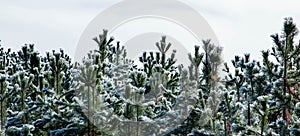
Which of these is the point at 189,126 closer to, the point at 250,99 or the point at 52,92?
the point at 250,99

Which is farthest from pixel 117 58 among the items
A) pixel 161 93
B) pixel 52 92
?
pixel 52 92

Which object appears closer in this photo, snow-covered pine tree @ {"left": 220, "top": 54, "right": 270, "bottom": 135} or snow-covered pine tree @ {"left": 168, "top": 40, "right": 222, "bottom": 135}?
snow-covered pine tree @ {"left": 220, "top": 54, "right": 270, "bottom": 135}

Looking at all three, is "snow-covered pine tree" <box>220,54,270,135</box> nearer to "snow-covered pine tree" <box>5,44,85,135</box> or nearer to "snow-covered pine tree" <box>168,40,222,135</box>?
"snow-covered pine tree" <box>168,40,222,135</box>

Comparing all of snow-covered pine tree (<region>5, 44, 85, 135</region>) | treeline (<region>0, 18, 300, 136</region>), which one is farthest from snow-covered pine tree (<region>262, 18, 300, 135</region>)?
snow-covered pine tree (<region>5, 44, 85, 135</region>)

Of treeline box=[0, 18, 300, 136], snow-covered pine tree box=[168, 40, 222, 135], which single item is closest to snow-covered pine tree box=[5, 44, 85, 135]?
treeline box=[0, 18, 300, 136]

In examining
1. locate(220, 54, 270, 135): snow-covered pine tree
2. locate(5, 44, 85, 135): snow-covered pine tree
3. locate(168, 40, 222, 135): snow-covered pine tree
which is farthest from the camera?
locate(168, 40, 222, 135): snow-covered pine tree

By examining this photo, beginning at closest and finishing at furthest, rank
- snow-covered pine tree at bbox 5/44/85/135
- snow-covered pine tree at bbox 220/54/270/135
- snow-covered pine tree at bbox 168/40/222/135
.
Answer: snow-covered pine tree at bbox 220/54/270/135 → snow-covered pine tree at bbox 5/44/85/135 → snow-covered pine tree at bbox 168/40/222/135

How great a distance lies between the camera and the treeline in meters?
8.91

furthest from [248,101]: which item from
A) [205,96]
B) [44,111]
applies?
[44,111]

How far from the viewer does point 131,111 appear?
371 inches

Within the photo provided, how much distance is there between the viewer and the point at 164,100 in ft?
35.8

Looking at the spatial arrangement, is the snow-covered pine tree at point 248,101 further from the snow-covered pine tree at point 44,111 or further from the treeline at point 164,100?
the snow-covered pine tree at point 44,111

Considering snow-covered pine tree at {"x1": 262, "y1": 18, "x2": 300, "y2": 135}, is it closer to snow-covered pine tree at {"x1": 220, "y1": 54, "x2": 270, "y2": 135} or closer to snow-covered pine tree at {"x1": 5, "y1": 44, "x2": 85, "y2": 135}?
snow-covered pine tree at {"x1": 220, "y1": 54, "x2": 270, "y2": 135}

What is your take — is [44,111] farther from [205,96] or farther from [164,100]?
[205,96]
